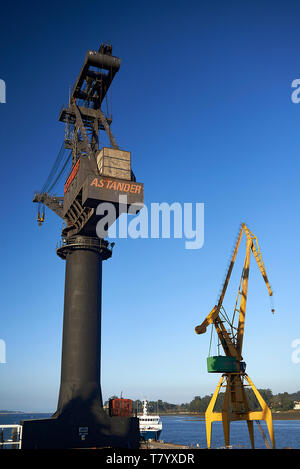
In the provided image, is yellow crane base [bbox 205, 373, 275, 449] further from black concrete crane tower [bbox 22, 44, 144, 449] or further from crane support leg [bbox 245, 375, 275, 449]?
black concrete crane tower [bbox 22, 44, 144, 449]

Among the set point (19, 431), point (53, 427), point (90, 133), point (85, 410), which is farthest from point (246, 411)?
point (90, 133)

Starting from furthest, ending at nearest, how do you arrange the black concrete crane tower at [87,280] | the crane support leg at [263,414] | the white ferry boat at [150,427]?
1. the white ferry boat at [150,427]
2. the crane support leg at [263,414]
3. the black concrete crane tower at [87,280]

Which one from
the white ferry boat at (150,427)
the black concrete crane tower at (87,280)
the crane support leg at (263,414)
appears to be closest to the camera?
the black concrete crane tower at (87,280)

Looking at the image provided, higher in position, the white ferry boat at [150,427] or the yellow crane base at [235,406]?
→ the yellow crane base at [235,406]

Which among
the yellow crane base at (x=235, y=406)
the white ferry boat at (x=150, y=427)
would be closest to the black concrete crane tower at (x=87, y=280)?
the yellow crane base at (x=235, y=406)

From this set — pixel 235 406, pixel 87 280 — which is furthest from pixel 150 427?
pixel 87 280

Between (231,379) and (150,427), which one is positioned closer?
(231,379)

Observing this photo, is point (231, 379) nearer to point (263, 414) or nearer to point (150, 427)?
point (263, 414)

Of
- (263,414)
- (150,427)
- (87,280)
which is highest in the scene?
(87,280)

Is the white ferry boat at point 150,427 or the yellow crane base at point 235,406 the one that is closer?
the yellow crane base at point 235,406

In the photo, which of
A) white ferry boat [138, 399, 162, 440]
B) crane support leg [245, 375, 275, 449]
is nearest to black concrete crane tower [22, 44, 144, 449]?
crane support leg [245, 375, 275, 449]

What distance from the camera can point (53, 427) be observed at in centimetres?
4903

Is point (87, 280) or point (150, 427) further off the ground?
point (87, 280)

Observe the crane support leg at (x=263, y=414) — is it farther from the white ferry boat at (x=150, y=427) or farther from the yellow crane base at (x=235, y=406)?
the white ferry boat at (x=150, y=427)
